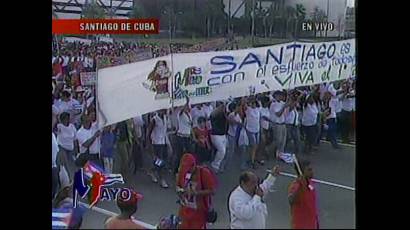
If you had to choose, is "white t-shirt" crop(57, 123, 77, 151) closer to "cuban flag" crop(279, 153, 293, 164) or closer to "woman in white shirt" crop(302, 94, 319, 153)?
"cuban flag" crop(279, 153, 293, 164)

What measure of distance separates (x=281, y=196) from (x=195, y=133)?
0.51 metres

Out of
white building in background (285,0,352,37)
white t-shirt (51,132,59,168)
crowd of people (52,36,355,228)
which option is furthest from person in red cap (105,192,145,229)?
white building in background (285,0,352,37)

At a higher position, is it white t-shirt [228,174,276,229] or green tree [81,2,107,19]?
green tree [81,2,107,19]

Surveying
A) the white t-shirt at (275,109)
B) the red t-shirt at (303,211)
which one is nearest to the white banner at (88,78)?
the white t-shirt at (275,109)

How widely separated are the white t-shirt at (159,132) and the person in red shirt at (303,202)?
0.65m

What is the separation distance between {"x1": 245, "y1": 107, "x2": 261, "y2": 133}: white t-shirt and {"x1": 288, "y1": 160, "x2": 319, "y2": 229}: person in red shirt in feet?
0.88

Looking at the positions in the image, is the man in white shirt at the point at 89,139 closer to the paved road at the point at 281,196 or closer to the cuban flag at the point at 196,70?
the paved road at the point at 281,196

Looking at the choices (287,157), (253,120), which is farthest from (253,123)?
(287,157)

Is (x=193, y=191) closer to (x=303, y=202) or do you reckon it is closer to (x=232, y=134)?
(x=232, y=134)

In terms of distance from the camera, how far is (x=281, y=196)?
3121 mm

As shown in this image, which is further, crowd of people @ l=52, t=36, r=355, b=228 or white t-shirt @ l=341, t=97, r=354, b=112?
white t-shirt @ l=341, t=97, r=354, b=112

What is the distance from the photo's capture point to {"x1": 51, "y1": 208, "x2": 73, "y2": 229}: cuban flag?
3082 millimetres

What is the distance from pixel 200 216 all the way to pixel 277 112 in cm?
61

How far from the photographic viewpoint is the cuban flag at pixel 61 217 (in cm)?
308
